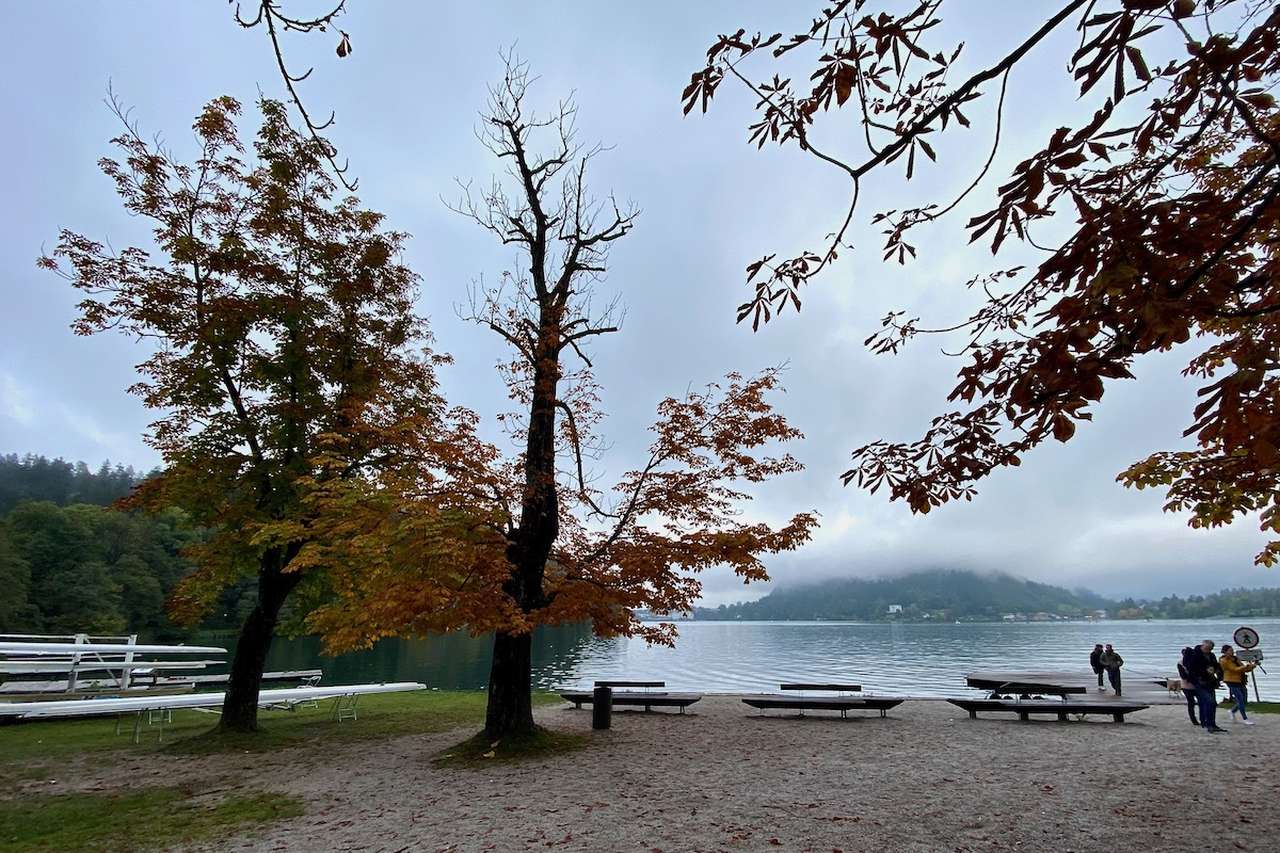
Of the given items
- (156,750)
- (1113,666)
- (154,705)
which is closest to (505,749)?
(156,750)

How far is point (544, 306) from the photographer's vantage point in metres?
12.9

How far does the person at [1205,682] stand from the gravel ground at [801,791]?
0.37 metres

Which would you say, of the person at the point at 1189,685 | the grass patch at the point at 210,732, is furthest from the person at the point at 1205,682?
the grass patch at the point at 210,732

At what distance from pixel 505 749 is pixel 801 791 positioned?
5.10m

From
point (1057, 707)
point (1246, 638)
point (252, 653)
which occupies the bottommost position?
point (1057, 707)

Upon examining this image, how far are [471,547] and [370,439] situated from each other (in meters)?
3.67

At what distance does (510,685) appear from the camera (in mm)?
11469

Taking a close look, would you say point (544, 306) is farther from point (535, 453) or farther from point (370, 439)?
point (370, 439)

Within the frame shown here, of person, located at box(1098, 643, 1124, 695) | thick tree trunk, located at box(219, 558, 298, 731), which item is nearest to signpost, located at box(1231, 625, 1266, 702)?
person, located at box(1098, 643, 1124, 695)

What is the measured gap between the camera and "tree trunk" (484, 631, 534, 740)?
1138 cm

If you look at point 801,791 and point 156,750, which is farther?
point 156,750

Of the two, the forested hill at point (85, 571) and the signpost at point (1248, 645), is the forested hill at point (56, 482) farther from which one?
the signpost at point (1248, 645)

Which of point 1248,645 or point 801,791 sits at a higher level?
point 1248,645

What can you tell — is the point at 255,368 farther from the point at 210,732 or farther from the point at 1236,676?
the point at 1236,676
